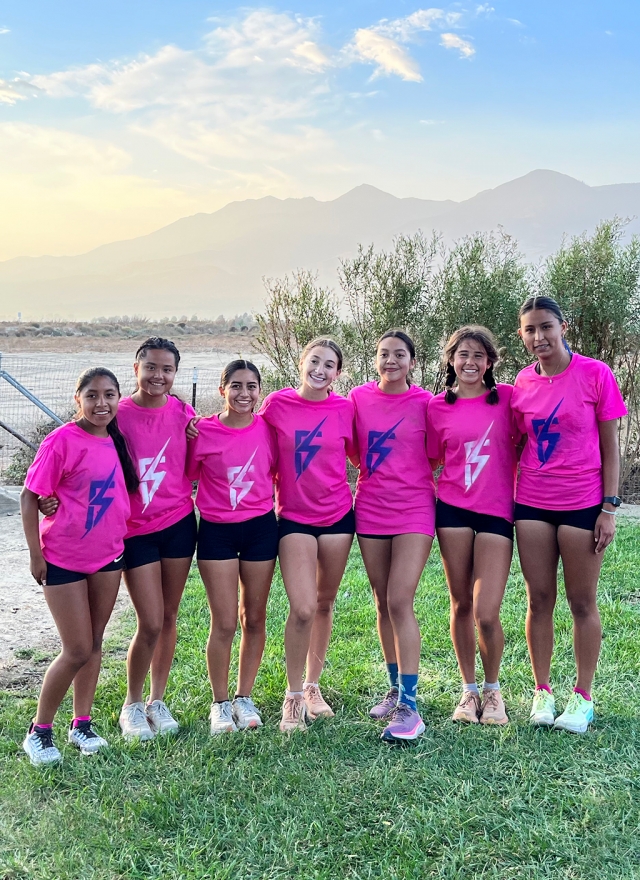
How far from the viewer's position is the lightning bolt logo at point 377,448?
12.6 feet

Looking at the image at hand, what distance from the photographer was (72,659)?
339cm

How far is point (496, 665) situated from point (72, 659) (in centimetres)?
203

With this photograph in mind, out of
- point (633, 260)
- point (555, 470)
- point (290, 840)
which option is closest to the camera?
point (290, 840)

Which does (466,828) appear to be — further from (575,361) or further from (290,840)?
(575,361)

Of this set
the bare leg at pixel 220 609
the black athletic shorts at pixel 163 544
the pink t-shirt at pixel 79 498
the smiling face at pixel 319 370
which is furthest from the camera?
the smiling face at pixel 319 370

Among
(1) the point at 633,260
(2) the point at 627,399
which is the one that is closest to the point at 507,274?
(1) the point at 633,260

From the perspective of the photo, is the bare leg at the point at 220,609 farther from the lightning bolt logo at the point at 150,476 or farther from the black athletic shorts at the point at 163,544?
the lightning bolt logo at the point at 150,476

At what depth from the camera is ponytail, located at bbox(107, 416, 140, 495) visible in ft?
11.5

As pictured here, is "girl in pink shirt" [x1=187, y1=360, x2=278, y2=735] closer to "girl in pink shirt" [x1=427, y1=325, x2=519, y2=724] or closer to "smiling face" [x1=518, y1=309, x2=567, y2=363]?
"girl in pink shirt" [x1=427, y1=325, x2=519, y2=724]

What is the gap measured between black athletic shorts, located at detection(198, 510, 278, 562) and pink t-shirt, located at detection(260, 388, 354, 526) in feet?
0.49

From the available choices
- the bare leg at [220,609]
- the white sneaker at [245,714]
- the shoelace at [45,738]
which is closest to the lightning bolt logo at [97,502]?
the bare leg at [220,609]

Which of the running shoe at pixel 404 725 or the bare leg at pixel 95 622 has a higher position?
the bare leg at pixel 95 622

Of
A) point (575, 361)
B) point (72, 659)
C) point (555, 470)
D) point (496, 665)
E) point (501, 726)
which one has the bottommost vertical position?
point (501, 726)

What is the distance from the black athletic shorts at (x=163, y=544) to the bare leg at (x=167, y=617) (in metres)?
0.04
